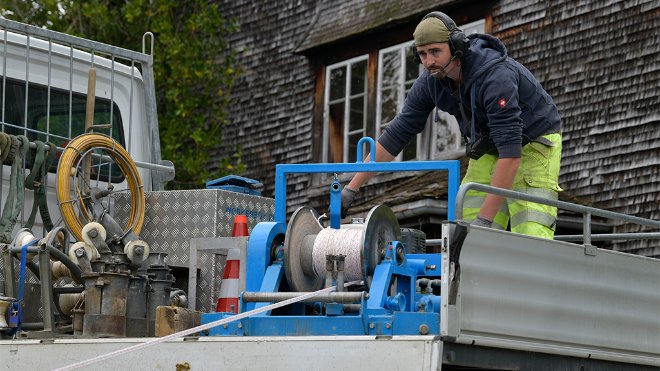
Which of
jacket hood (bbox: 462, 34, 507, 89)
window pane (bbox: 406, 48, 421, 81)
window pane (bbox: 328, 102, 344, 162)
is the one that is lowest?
jacket hood (bbox: 462, 34, 507, 89)

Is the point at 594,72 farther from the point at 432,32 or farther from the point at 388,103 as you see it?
the point at 432,32

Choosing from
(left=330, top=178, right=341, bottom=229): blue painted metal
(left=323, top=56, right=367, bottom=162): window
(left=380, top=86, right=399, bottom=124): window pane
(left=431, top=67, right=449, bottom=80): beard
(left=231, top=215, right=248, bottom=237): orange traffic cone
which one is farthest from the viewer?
(left=323, top=56, right=367, bottom=162): window

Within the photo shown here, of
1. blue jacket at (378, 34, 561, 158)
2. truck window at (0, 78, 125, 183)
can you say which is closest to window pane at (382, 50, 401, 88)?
truck window at (0, 78, 125, 183)

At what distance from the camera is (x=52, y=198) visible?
23.4 feet

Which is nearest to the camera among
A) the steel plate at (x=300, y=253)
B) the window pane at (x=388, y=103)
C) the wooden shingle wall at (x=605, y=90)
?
the steel plate at (x=300, y=253)

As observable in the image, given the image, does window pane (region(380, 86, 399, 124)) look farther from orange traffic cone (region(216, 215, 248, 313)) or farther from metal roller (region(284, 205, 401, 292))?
metal roller (region(284, 205, 401, 292))

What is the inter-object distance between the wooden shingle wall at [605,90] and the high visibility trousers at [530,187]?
646cm

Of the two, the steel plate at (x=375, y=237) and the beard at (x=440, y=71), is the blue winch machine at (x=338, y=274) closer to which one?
the steel plate at (x=375, y=237)

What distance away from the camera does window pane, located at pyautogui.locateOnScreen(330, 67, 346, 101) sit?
1620cm

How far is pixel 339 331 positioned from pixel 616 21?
8737mm

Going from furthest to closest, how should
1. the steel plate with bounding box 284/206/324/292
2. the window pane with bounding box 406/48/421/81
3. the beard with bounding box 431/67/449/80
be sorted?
the window pane with bounding box 406/48/421/81, the beard with bounding box 431/67/449/80, the steel plate with bounding box 284/206/324/292

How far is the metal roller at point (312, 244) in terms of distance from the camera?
5.39 metres

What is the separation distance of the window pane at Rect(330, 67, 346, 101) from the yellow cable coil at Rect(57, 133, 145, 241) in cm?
941

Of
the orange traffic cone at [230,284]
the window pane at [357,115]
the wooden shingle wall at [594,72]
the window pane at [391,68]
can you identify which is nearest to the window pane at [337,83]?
the window pane at [357,115]
